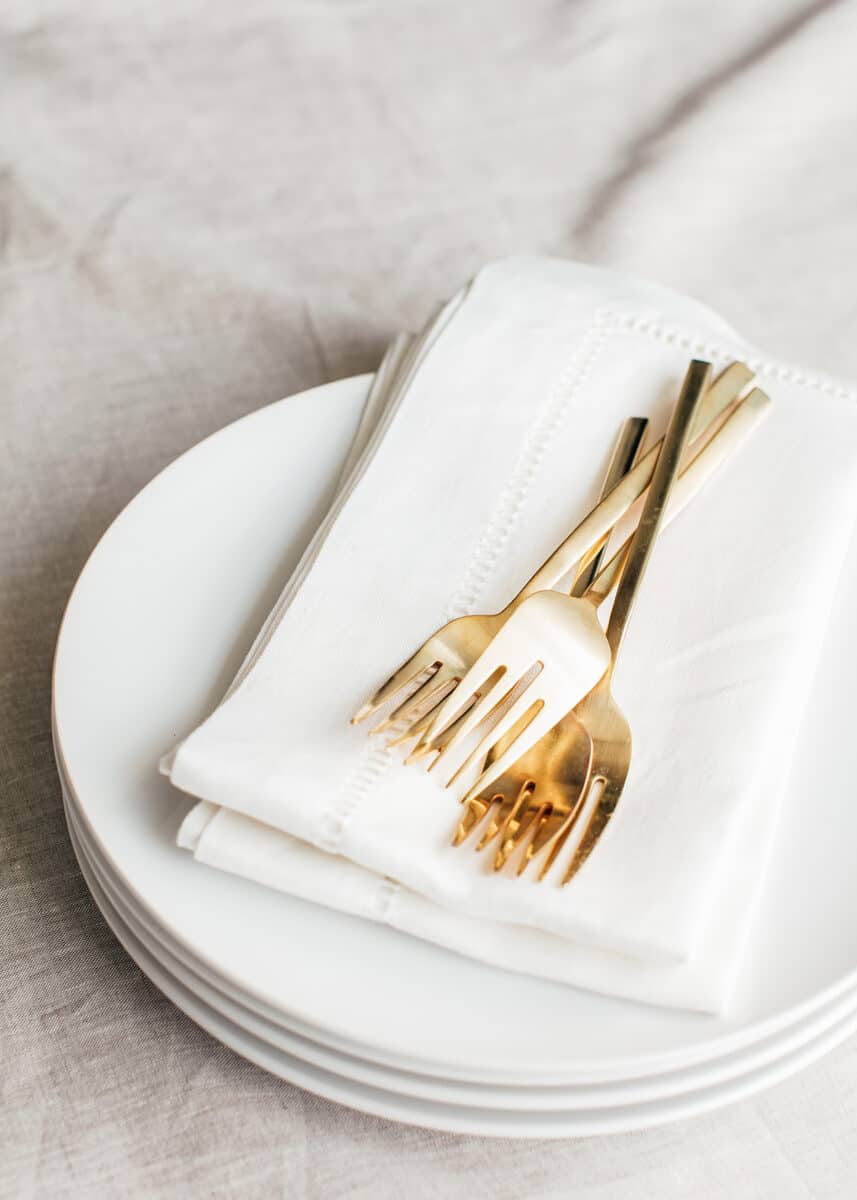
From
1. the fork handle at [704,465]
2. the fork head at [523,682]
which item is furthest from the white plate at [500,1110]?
the fork handle at [704,465]

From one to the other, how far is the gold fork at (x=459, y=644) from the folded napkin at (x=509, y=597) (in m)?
0.01

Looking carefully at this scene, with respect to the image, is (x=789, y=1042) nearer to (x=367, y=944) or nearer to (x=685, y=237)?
(x=367, y=944)

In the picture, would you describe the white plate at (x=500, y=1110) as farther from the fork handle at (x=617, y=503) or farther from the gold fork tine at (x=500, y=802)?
the fork handle at (x=617, y=503)

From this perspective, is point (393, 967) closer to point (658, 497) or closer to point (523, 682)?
point (523, 682)

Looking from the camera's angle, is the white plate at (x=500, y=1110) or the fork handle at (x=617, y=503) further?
the fork handle at (x=617, y=503)

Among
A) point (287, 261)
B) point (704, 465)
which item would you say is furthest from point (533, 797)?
point (287, 261)

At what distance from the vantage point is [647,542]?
62 centimetres

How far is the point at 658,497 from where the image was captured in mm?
634

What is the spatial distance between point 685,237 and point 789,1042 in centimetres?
77

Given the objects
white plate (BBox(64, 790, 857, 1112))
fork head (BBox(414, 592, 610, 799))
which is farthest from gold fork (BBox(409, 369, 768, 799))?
white plate (BBox(64, 790, 857, 1112))

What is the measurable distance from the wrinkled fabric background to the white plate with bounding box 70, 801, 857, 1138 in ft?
0.18

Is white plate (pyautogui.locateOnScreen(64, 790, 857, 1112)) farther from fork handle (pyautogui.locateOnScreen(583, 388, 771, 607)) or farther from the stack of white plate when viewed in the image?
fork handle (pyautogui.locateOnScreen(583, 388, 771, 607))

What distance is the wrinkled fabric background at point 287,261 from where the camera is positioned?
1.73ft

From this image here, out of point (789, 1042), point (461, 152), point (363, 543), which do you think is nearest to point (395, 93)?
point (461, 152)
